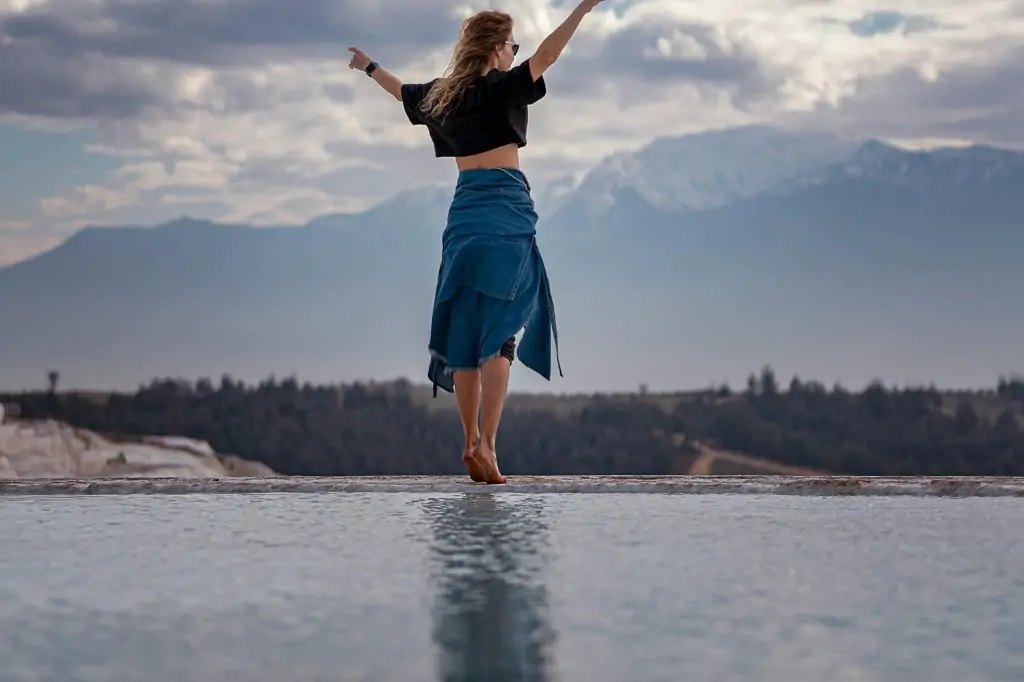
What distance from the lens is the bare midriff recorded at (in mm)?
3225

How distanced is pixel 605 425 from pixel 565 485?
59.7 feet

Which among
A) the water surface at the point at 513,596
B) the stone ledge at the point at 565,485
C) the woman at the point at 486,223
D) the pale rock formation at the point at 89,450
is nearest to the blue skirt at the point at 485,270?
the woman at the point at 486,223

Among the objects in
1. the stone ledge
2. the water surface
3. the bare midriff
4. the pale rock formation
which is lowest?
the water surface

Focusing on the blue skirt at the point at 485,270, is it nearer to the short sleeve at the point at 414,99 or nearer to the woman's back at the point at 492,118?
the woman's back at the point at 492,118

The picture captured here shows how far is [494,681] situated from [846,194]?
195ft

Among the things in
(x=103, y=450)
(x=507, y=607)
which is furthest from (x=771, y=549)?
(x=103, y=450)

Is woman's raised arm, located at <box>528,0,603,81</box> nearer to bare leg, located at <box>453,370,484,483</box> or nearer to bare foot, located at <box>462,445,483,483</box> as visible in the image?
bare leg, located at <box>453,370,484,483</box>

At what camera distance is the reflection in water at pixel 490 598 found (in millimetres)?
1059

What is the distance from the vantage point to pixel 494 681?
100cm

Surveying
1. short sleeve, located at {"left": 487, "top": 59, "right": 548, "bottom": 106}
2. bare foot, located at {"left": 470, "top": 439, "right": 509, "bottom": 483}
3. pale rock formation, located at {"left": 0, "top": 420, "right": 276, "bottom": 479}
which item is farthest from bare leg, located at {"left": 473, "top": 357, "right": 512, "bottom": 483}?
pale rock formation, located at {"left": 0, "top": 420, "right": 276, "bottom": 479}

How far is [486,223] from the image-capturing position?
125 inches

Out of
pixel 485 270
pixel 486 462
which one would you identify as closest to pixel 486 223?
pixel 485 270

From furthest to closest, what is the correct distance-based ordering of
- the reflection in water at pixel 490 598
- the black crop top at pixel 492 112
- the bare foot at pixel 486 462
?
the black crop top at pixel 492 112 → the bare foot at pixel 486 462 → the reflection in water at pixel 490 598

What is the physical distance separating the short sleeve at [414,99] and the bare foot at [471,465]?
87 centimetres
